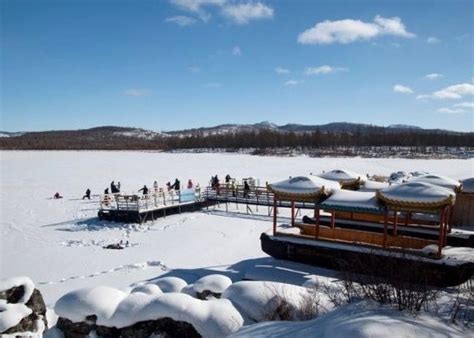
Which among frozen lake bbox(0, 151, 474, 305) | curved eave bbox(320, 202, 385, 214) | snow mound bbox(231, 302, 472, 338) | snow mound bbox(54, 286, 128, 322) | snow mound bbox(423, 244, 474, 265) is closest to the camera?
snow mound bbox(231, 302, 472, 338)

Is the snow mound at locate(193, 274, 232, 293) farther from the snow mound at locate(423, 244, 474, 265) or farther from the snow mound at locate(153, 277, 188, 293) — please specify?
the snow mound at locate(423, 244, 474, 265)

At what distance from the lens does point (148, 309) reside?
23.5 ft

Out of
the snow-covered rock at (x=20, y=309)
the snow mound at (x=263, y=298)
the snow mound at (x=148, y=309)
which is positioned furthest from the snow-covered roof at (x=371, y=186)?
the snow-covered rock at (x=20, y=309)

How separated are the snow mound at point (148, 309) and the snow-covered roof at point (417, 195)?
582 centimetres

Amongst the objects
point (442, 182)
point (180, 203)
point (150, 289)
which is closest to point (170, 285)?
point (150, 289)

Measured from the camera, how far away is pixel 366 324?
4.54 metres

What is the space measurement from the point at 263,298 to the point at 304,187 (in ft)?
19.8

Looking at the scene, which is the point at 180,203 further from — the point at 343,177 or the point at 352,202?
the point at 352,202

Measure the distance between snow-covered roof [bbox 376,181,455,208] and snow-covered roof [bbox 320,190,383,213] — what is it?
0.30 metres

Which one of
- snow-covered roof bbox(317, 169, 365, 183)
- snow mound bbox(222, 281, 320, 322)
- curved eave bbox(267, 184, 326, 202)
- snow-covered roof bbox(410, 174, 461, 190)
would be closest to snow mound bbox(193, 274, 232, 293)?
snow mound bbox(222, 281, 320, 322)

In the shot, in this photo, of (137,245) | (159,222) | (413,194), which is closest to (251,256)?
(137,245)

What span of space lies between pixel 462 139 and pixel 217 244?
11252cm

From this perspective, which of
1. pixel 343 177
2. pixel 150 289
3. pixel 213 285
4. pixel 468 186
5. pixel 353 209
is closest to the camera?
pixel 213 285

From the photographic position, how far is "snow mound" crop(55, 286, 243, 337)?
261 inches
